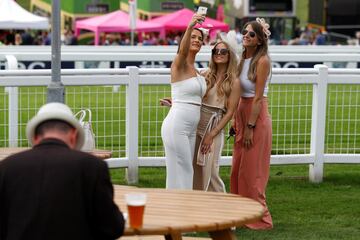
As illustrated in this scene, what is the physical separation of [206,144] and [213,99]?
40 cm

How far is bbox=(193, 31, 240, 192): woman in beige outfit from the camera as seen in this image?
27.7 ft

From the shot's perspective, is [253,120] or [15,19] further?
[15,19]

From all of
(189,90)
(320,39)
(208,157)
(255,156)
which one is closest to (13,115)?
(208,157)

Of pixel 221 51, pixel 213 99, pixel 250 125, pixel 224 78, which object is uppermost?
pixel 221 51

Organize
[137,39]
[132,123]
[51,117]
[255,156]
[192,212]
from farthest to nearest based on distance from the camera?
[137,39] → [132,123] → [255,156] → [192,212] → [51,117]

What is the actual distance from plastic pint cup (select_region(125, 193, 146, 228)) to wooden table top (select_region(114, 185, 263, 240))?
40 mm

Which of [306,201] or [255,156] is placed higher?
[255,156]

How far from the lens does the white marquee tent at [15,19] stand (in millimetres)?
31469

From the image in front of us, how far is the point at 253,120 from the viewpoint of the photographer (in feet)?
28.2

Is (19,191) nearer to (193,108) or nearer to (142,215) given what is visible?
(142,215)

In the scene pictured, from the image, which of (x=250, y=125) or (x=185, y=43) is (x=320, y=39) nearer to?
A: (x=250, y=125)

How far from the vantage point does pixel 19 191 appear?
4527mm

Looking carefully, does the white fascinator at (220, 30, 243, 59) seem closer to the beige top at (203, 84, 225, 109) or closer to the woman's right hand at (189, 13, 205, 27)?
the beige top at (203, 84, 225, 109)

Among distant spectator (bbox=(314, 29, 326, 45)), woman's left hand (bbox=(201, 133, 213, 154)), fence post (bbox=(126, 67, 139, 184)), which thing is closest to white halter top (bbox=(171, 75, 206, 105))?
woman's left hand (bbox=(201, 133, 213, 154))
